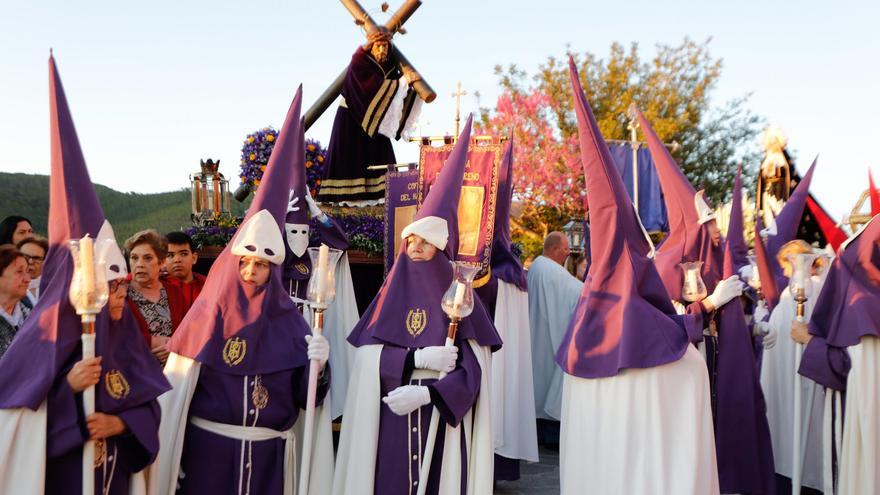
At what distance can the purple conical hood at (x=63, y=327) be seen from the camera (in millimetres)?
3791

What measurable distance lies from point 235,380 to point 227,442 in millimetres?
337

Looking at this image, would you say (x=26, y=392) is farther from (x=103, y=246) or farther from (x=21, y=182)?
(x=21, y=182)

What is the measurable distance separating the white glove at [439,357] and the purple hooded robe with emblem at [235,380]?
686mm

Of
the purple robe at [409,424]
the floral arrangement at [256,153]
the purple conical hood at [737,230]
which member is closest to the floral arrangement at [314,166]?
the floral arrangement at [256,153]

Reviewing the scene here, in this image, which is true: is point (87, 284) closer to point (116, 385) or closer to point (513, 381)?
point (116, 385)

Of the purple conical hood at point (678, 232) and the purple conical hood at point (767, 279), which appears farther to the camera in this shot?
the purple conical hood at point (767, 279)

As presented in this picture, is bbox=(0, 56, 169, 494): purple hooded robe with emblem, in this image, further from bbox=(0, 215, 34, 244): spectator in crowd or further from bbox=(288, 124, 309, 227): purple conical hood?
bbox=(288, 124, 309, 227): purple conical hood

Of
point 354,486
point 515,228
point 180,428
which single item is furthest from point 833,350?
point 515,228

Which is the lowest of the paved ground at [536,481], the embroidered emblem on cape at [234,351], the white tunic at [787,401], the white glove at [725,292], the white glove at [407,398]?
the paved ground at [536,481]

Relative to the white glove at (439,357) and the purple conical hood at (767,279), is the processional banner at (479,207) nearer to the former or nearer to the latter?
the purple conical hood at (767,279)

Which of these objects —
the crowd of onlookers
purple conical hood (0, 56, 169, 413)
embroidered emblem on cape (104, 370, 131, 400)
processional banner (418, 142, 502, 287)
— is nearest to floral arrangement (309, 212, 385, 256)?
processional banner (418, 142, 502, 287)

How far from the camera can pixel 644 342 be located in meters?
5.11

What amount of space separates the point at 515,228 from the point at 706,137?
743cm

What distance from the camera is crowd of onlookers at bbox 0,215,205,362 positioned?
15.9 feet
